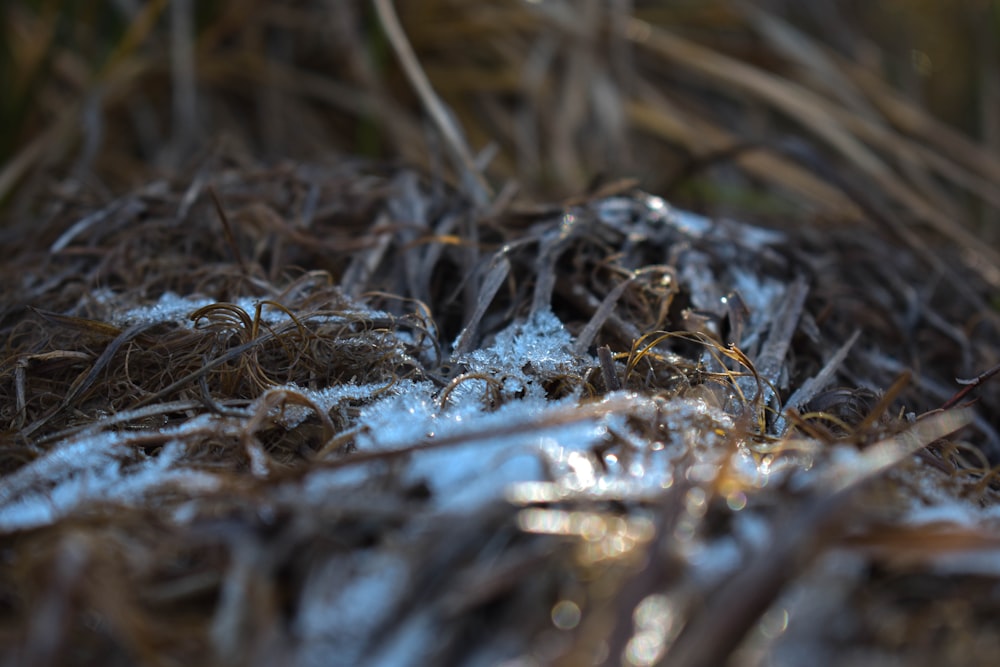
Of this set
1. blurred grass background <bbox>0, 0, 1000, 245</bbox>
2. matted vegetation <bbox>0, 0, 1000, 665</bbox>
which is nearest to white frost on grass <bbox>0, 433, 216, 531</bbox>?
matted vegetation <bbox>0, 0, 1000, 665</bbox>

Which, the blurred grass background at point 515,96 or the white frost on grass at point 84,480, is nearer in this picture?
the white frost on grass at point 84,480

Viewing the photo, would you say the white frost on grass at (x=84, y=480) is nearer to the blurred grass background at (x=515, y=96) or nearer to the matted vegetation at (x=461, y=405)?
the matted vegetation at (x=461, y=405)

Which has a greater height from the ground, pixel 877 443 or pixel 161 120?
pixel 877 443

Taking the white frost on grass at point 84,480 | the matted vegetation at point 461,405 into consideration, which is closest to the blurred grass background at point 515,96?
the matted vegetation at point 461,405

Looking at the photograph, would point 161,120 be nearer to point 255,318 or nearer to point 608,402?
point 255,318

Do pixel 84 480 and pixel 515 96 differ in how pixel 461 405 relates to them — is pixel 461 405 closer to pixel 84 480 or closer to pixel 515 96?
pixel 84 480

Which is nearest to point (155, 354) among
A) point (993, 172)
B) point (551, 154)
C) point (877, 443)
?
point (877, 443)

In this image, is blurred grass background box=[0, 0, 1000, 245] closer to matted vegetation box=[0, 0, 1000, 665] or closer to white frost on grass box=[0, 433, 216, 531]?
matted vegetation box=[0, 0, 1000, 665]

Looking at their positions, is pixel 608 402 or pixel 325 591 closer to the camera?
pixel 325 591
